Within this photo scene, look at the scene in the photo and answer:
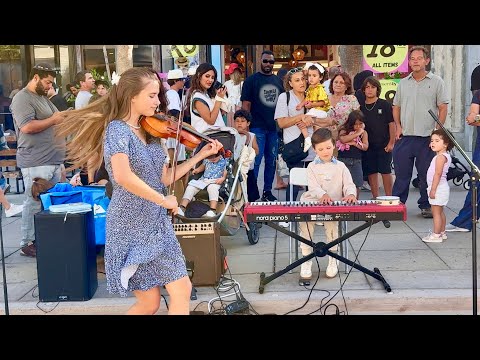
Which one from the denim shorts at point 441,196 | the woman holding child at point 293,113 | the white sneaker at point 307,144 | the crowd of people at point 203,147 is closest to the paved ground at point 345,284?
the crowd of people at point 203,147

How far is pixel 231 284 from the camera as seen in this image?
5684 mm

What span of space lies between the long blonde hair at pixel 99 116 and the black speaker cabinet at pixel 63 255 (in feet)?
4.15

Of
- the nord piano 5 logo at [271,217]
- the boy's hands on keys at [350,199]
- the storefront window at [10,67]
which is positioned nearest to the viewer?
the nord piano 5 logo at [271,217]

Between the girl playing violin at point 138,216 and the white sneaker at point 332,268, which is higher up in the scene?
the girl playing violin at point 138,216

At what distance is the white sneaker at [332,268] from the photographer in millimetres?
5852

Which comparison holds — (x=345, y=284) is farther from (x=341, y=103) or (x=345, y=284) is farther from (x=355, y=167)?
(x=341, y=103)

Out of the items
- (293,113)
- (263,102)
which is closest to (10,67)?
(263,102)

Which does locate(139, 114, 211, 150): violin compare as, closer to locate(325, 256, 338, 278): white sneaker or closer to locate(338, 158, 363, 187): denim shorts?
locate(325, 256, 338, 278): white sneaker

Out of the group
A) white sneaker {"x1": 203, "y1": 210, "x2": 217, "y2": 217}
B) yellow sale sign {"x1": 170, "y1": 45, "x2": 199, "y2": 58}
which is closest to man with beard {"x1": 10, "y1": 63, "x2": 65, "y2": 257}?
white sneaker {"x1": 203, "y1": 210, "x2": 217, "y2": 217}

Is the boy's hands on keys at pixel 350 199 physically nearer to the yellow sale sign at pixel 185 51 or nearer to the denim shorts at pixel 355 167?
the denim shorts at pixel 355 167

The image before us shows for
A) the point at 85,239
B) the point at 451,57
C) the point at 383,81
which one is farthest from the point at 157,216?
the point at 451,57

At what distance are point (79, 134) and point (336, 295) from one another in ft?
8.14

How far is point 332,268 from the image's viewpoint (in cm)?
588

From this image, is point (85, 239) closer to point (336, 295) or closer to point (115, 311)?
point (115, 311)
